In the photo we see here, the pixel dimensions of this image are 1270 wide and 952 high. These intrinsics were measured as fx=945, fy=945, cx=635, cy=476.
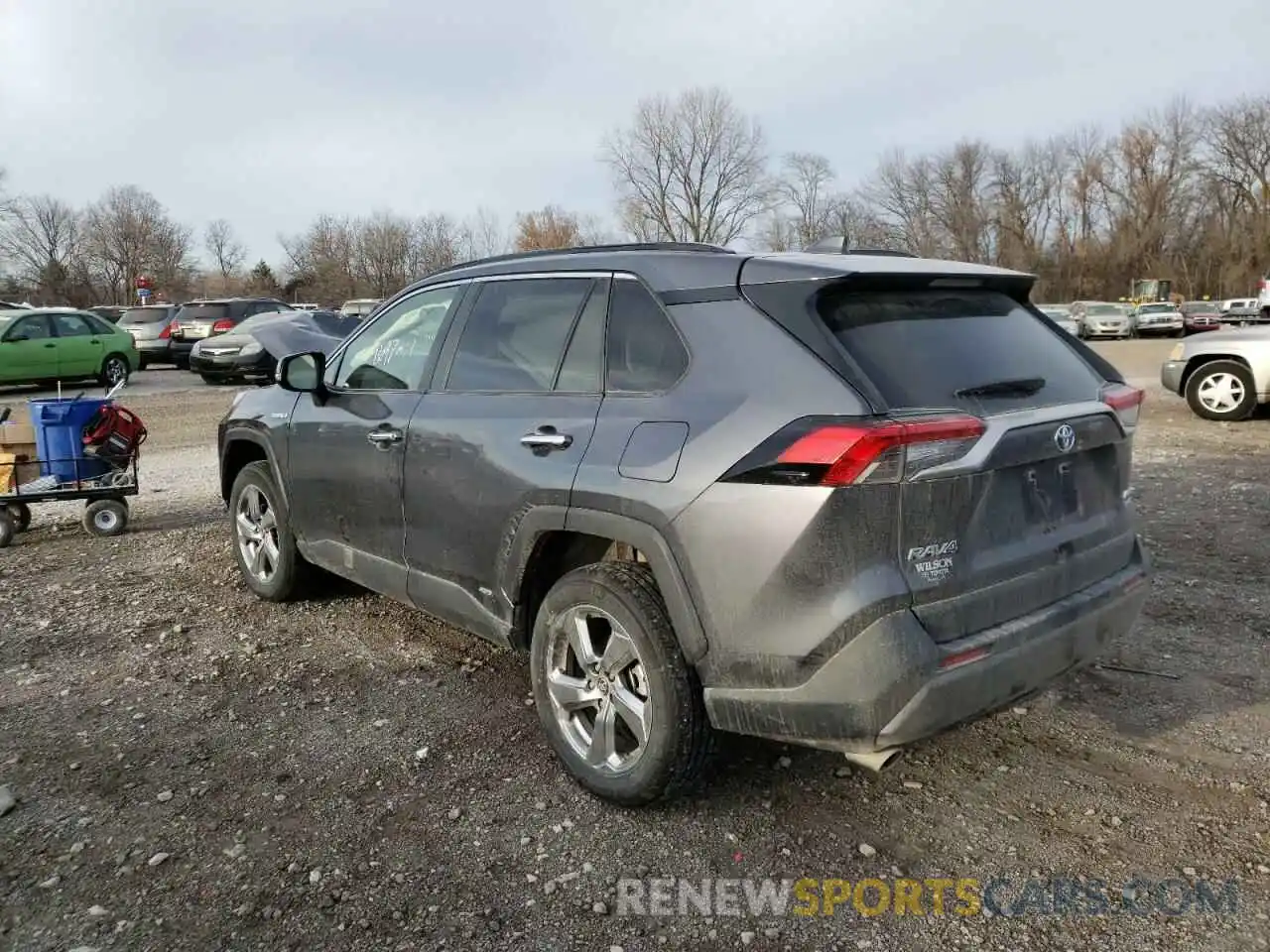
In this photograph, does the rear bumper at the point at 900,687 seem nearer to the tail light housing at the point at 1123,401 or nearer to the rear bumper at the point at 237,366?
the tail light housing at the point at 1123,401

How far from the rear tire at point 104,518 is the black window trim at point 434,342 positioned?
321 centimetres

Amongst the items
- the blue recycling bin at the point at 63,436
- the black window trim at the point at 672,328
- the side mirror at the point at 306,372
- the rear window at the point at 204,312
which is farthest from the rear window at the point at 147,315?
the black window trim at the point at 672,328

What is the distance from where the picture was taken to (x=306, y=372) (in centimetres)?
446

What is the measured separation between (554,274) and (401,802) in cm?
191

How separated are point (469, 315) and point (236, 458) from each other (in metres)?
2.36

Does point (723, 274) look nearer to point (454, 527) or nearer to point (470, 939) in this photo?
point (454, 527)

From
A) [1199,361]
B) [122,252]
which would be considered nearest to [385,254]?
[122,252]

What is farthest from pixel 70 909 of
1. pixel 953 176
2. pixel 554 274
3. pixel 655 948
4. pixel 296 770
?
pixel 953 176

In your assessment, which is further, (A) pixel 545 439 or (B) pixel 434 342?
(B) pixel 434 342

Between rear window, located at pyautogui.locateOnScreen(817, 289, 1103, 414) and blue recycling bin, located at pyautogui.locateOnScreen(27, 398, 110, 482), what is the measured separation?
595cm

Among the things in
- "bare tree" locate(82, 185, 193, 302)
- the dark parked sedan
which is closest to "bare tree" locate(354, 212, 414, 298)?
"bare tree" locate(82, 185, 193, 302)

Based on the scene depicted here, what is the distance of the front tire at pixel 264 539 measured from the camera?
4.87 meters

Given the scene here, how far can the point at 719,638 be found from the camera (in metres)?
2.67

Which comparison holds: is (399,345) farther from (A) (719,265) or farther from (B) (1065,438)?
(B) (1065,438)
